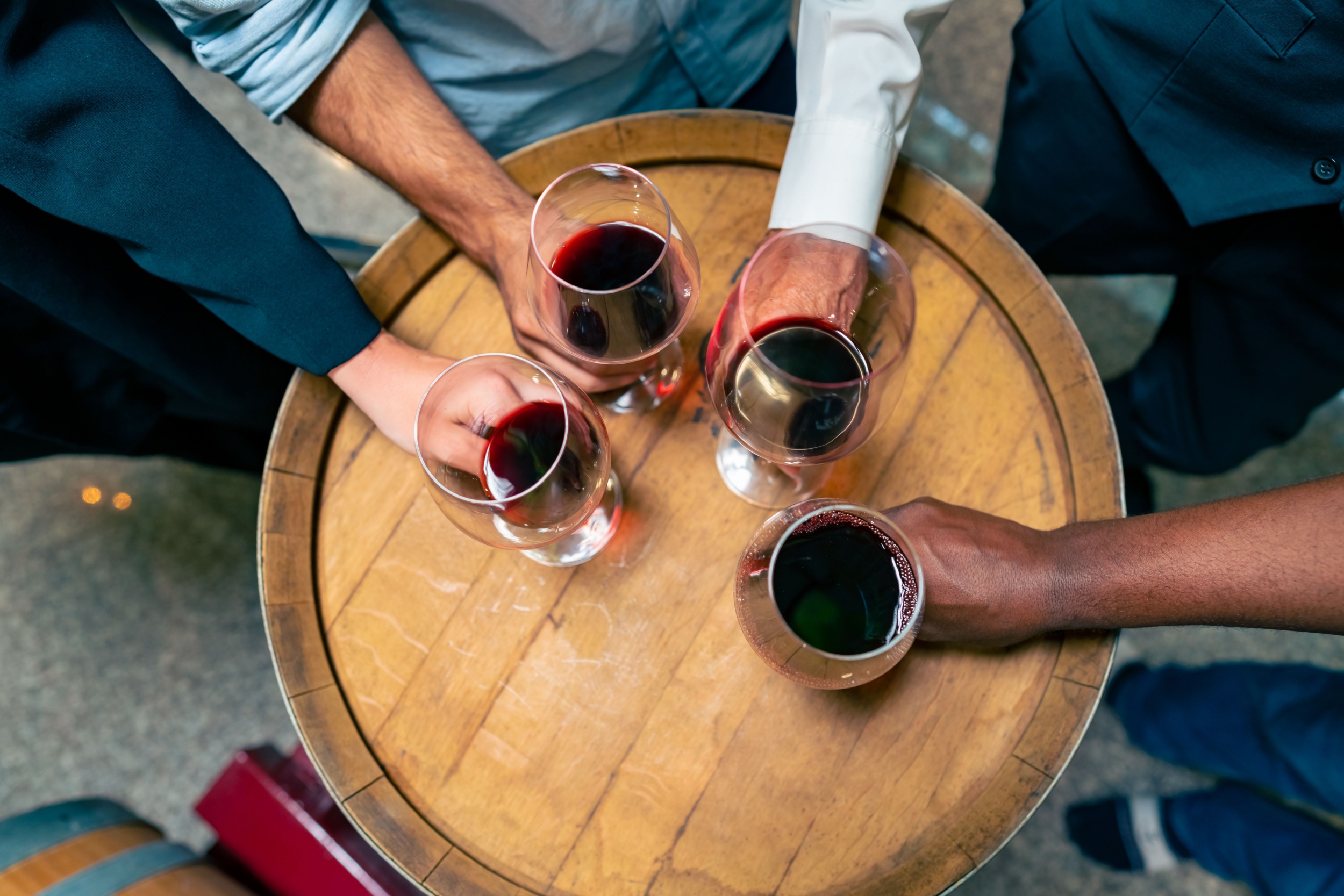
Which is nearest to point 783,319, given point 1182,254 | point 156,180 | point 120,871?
point 156,180

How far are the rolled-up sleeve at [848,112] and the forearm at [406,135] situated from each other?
0.94ft

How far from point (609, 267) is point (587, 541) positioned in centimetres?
26

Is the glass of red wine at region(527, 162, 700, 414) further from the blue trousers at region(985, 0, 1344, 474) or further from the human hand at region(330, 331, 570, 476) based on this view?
the blue trousers at region(985, 0, 1344, 474)

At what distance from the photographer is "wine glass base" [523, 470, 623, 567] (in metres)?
0.75

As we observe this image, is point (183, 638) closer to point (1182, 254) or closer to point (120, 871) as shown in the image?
point (120, 871)

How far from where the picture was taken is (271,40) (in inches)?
30.7

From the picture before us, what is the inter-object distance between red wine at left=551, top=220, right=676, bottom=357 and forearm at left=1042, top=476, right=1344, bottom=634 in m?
0.41

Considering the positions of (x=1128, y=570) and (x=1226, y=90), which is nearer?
(x=1128, y=570)

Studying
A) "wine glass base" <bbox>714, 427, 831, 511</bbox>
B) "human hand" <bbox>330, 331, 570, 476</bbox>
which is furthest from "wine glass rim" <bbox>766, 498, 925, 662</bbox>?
"human hand" <bbox>330, 331, 570, 476</bbox>

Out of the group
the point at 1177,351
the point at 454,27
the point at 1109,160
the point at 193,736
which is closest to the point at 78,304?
the point at 454,27

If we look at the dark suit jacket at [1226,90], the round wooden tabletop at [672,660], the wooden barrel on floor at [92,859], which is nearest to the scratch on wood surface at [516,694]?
the round wooden tabletop at [672,660]

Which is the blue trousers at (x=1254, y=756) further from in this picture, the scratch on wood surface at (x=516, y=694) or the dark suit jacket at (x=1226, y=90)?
the scratch on wood surface at (x=516, y=694)

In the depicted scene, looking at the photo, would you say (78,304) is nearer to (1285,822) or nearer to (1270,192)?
(1270,192)

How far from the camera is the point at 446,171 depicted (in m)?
→ 0.83
